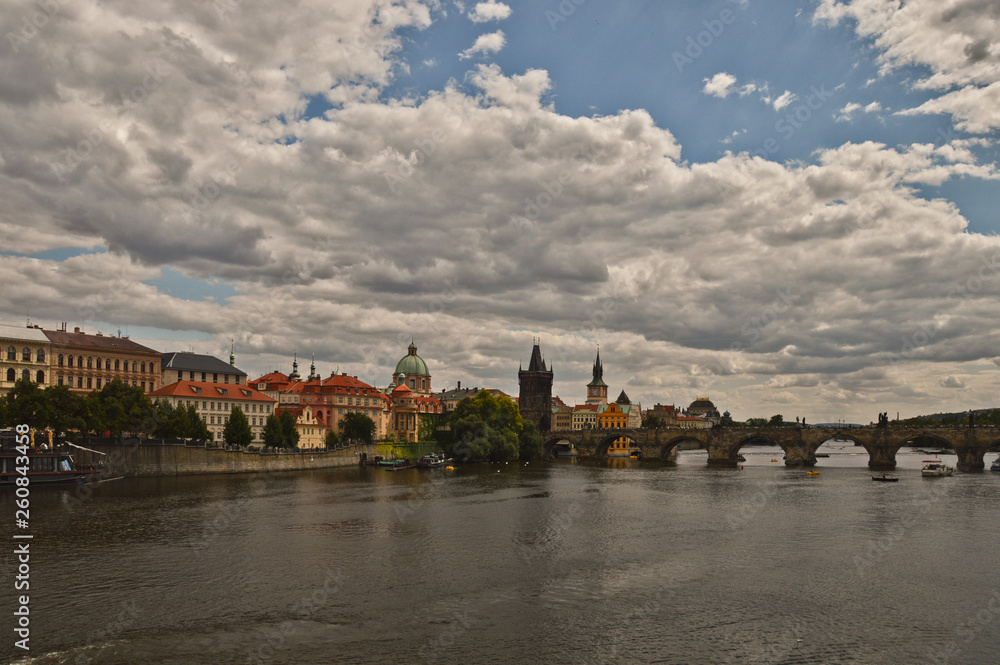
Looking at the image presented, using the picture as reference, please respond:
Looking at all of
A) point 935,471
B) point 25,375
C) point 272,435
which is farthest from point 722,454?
point 25,375

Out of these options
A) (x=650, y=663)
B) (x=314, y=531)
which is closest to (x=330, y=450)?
(x=314, y=531)

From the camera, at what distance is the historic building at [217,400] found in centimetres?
10862

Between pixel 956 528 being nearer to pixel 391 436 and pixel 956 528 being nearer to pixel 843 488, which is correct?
pixel 843 488

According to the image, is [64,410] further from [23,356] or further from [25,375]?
[23,356]

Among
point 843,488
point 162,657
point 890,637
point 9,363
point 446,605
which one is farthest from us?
point 9,363

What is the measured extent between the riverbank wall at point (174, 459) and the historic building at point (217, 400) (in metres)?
12.0

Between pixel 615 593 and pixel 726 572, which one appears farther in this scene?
pixel 726 572

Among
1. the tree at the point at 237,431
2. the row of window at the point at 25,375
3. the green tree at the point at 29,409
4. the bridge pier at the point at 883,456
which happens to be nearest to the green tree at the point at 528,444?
the tree at the point at 237,431

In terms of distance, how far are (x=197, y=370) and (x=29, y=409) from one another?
47964mm

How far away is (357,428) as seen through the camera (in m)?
126

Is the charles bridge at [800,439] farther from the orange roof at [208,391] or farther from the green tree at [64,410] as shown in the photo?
the green tree at [64,410]

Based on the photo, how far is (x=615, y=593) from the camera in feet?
111

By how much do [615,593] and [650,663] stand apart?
334 inches

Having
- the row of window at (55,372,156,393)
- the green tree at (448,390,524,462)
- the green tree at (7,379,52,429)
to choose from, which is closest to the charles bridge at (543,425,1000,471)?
the green tree at (448,390,524,462)
